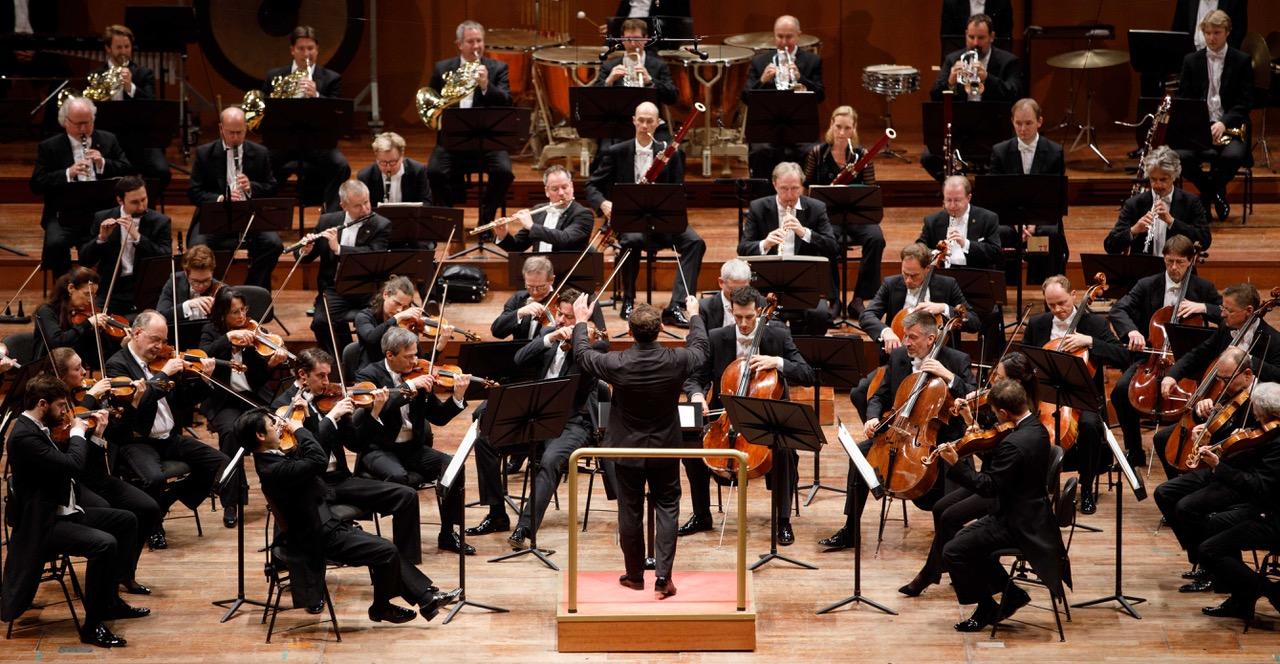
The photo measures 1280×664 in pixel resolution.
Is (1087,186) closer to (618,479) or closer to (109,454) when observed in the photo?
(618,479)

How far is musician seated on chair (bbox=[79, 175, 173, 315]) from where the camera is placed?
29.6 ft

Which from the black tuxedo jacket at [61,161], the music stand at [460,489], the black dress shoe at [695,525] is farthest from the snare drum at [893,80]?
the music stand at [460,489]

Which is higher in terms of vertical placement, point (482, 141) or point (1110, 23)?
point (1110, 23)

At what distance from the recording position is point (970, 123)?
10.2 meters

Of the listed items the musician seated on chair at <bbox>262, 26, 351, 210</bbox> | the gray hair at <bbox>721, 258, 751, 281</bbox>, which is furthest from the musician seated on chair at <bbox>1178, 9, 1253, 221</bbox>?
the musician seated on chair at <bbox>262, 26, 351, 210</bbox>

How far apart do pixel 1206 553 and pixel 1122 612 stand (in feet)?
1.44

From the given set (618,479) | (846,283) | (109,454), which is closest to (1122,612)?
(618,479)

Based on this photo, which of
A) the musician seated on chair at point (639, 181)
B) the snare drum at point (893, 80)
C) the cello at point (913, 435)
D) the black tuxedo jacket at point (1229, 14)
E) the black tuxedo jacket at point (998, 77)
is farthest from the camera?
the black tuxedo jacket at point (1229, 14)

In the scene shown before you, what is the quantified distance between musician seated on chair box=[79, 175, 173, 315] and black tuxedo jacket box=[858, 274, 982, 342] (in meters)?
4.06

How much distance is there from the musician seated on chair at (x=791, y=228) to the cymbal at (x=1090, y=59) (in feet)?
12.4

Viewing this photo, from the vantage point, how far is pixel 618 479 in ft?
21.2

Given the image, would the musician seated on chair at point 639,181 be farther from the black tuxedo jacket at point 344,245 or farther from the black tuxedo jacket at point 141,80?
the black tuxedo jacket at point 141,80

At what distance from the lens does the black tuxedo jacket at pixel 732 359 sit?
748cm

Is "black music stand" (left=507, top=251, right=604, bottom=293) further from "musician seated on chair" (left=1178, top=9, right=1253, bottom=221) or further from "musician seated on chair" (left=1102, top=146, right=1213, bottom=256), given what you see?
"musician seated on chair" (left=1178, top=9, right=1253, bottom=221)
